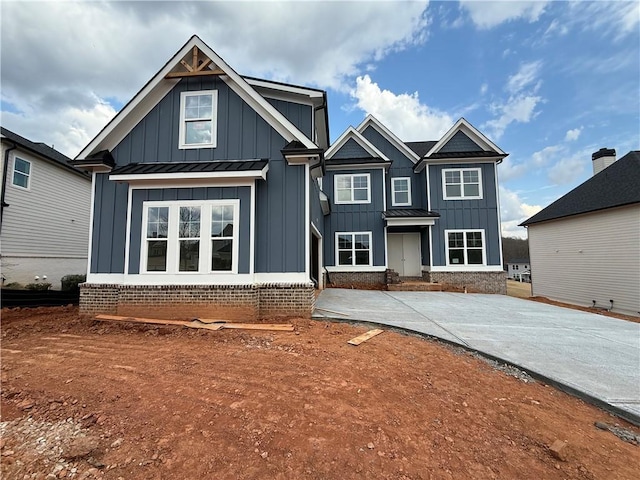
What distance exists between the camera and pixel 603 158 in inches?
692

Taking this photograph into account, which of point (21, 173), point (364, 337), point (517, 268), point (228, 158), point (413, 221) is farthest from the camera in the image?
point (517, 268)

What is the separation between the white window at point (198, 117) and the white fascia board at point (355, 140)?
8329mm

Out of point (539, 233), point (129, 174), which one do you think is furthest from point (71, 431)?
point (539, 233)

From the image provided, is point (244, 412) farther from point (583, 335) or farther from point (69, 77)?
point (69, 77)

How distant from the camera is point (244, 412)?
313 centimetres

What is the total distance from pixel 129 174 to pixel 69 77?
397 inches

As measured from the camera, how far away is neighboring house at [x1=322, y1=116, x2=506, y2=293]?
14.6 meters

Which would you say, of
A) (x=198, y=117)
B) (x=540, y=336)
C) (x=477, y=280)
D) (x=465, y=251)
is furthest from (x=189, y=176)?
(x=477, y=280)

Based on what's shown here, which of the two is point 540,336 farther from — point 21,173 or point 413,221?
point 21,173

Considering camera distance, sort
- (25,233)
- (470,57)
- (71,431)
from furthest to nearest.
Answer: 1. (470,57)
2. (25,233)
3. (71,431)

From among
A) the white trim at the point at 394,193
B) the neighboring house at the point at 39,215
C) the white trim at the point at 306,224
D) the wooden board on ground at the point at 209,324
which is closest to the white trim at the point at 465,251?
the white trim at the point at 394,193

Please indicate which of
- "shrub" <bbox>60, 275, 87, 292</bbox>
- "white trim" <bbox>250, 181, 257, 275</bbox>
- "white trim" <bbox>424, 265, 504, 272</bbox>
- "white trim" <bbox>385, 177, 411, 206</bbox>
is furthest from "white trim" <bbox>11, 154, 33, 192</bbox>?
"white trim" <bbox>424, 265, 504, 272</bbox>

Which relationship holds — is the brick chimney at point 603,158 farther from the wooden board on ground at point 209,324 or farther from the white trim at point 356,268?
the wooden board on ground at point 209,324

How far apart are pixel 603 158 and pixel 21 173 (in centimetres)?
3098
